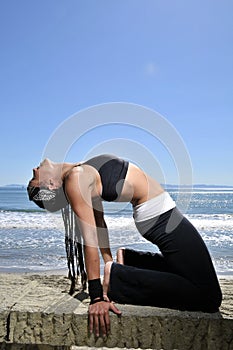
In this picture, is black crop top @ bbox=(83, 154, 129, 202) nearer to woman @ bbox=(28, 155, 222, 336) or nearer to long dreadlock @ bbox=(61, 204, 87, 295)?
woman @ bbox=(28, 155, 222, 336)

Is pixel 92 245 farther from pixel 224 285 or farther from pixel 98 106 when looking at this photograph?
pixel 224 285

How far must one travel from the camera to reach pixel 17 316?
263cm

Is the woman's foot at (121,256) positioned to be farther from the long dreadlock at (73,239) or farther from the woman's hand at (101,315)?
the woman's hand at (101,315)

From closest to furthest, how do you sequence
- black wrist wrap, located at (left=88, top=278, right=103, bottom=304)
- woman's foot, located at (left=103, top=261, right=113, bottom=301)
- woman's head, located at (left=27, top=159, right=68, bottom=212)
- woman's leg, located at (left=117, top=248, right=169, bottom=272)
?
black wrist wrap, located at (left=88, top=278, right=103, bottom=304) → woman's foot, located at (left=103, top=261, right=113, bottom=301) → woman's head, located at (left=27, top=159, right=68, bottom=212) → woman's leg, located at (left=117, top=248, right=169, bottom=272)

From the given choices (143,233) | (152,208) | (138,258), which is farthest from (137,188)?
(138,258)

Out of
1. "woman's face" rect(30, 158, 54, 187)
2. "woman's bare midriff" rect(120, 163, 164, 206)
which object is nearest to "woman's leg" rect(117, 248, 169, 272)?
"woman's bare midriff" rect(120, 163, 164, 206)

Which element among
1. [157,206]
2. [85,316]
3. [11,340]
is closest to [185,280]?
[157,206]

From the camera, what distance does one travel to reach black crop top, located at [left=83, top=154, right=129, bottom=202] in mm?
2619

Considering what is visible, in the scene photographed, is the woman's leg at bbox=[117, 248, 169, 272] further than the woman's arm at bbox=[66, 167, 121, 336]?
Yes

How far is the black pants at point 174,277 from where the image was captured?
2572mm

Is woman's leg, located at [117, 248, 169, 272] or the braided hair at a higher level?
the braided hair

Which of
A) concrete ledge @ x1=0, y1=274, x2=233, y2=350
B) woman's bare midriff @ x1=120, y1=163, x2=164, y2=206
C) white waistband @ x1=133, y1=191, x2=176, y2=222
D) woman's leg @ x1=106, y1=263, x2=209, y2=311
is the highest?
woman's bare midriff @ x1=120, y1=163, x2=164, y2=206

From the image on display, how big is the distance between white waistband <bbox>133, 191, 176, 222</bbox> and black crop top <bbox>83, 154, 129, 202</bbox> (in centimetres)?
17

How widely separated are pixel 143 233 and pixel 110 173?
44cm
